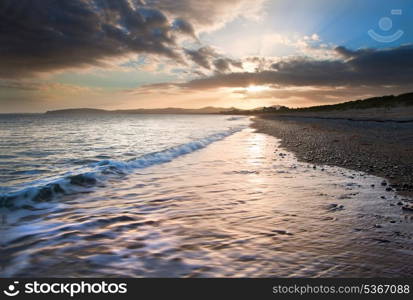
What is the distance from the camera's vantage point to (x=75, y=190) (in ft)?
28.6

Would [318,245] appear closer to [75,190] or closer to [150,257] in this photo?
[150,257]

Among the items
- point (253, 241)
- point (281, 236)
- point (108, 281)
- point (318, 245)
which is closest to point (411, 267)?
point (318, 245)

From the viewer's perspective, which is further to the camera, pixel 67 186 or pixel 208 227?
pixel 67 186

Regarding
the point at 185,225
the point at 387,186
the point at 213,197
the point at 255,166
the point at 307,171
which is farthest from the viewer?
the point at 255,166

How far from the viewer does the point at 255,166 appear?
1209 cm

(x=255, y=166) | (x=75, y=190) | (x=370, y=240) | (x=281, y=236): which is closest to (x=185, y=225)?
(x=281, y=236)

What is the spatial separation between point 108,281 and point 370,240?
390cm

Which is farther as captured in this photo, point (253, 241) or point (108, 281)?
point (253, 241)

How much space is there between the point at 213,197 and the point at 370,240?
3823mm

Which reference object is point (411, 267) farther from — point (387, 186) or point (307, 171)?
point (307, 171)

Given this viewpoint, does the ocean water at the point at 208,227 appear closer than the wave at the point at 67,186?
Yes

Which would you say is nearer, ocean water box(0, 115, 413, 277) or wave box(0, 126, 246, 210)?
ocean water box(0, 115, 413, 277)

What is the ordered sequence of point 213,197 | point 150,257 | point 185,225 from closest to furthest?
point 150,257, point 185,225, point 213,197

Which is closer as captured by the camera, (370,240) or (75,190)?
(370,240)
